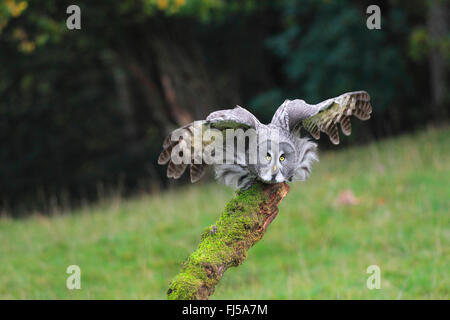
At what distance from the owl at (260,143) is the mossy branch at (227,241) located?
0.14 metres

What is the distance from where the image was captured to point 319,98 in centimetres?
1545

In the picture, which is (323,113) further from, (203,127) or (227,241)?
(227,241)

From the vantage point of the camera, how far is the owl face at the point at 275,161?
11.5 feet

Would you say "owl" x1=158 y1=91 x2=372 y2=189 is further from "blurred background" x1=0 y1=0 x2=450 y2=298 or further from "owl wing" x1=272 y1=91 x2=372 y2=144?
"blurred background" x1=0 y1=0 x2=450 y2=298

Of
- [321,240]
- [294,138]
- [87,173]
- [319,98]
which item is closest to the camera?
[294,138]

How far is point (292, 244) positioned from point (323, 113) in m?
→ 4.27

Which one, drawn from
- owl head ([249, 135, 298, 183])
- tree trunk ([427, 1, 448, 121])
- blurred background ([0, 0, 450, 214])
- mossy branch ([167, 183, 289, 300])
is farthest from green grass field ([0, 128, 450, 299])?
tree trunk ([427, 1, 448, 121])

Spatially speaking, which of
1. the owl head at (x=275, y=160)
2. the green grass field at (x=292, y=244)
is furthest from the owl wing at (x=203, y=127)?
the green grass field at (x=292, y=244)

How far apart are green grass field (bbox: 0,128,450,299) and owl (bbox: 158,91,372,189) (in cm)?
230

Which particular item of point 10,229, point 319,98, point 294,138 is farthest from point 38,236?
point 319,98

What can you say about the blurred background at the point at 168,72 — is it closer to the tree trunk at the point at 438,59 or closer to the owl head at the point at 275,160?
the tree trunk at the point at 438,59

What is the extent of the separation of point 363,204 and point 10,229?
7.05 meters

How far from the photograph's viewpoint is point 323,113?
3875 millimetres

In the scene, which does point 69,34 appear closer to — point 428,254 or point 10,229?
point 10,229
